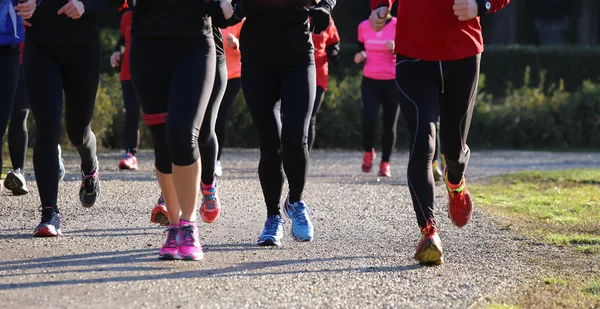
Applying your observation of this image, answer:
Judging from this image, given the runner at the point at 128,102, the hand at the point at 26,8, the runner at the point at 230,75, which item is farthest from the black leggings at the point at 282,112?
the runner at the point at 128,102

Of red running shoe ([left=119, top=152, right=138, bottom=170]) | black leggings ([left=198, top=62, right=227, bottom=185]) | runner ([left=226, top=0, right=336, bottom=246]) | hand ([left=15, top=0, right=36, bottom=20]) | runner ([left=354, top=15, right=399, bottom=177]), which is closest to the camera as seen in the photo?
runner ([left=226, top=0, right=336, bottom=246])

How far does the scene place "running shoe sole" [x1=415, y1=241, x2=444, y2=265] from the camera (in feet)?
19.9

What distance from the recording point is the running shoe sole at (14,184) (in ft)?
30.1

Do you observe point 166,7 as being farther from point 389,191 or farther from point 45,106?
point 389,191

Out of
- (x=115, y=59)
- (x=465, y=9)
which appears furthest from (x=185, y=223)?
(x=115, y=59)

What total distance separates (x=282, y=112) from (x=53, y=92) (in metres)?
1.42

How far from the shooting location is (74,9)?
21.4 ft

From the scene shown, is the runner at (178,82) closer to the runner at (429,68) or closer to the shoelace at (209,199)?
the shoelace at (209,199)

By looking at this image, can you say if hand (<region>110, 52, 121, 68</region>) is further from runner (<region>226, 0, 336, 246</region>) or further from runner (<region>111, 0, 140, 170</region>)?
runner (<region>226, 0, 336, 246</region>)

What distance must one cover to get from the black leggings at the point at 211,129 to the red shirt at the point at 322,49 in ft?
13.3

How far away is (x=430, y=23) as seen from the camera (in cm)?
625

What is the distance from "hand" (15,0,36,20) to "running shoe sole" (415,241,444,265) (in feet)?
8.81

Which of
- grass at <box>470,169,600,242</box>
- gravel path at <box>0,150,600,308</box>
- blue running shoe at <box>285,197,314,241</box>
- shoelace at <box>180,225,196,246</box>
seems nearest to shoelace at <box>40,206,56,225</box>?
gravel path at <box>0,150,600,308</box>

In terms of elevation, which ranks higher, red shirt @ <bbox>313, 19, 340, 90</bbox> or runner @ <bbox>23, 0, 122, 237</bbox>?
runner @ <bbox>23, 0, 122, 237</bbox>
